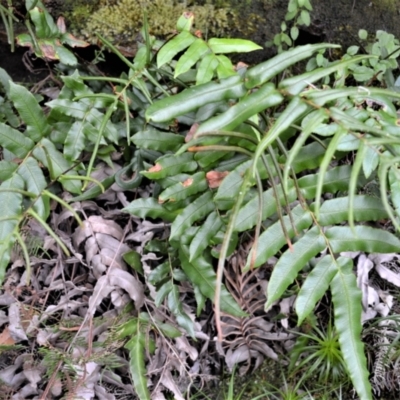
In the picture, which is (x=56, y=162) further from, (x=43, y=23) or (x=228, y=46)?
(x=228, y=46)

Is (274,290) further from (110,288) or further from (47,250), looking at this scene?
(47,250)

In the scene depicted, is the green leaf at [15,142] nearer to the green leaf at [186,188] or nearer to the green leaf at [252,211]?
the green leaf at [186,188]

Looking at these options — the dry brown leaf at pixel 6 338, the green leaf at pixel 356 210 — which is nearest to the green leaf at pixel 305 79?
the green leaf at pixel 356 210

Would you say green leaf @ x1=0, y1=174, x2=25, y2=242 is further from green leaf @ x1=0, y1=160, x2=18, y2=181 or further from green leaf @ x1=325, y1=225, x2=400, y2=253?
green leaf @ x1=325, y1=225, x2=400, y2=253

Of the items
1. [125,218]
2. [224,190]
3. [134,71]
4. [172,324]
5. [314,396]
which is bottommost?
[314,396]

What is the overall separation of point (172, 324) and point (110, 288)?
0.79 feet

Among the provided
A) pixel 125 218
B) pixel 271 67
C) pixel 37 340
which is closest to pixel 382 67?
pixel 271 67

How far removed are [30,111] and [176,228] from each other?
59 cm

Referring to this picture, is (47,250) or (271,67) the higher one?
(271,67)

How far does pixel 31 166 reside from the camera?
1517 millimetres

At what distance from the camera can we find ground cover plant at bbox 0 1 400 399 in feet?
4.50

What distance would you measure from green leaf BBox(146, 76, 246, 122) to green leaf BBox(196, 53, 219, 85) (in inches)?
7.3

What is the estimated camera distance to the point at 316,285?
4.47 ft

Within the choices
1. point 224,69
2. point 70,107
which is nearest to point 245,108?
point 224,69
